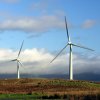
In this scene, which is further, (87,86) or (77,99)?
(87,86)

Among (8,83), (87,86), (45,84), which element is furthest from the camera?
(8,83)

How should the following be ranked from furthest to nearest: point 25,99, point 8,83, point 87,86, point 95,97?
point 8,83 → point 87,86 → point 25,99 → point 95,97

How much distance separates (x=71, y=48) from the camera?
378 ft

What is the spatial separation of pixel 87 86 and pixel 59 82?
478 inches

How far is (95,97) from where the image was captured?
66.9 metres

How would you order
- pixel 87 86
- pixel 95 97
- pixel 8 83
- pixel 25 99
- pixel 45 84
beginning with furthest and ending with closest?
pixel 8 83 < pixel 45 84 < pixel 87 86 < pixel 25 99 < pixel 95 97

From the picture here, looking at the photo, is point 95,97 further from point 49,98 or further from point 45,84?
point 45,84

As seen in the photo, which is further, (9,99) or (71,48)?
(71,48)

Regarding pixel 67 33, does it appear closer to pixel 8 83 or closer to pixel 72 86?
pixel 72 86

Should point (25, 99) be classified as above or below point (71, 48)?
below

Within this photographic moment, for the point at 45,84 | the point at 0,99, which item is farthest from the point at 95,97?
the point at 45,84

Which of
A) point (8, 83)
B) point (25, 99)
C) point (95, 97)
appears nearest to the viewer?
point (95, 97)

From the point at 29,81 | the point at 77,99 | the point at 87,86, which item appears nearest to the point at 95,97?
the point at 77,99

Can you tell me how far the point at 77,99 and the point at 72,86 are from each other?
4311 cm
